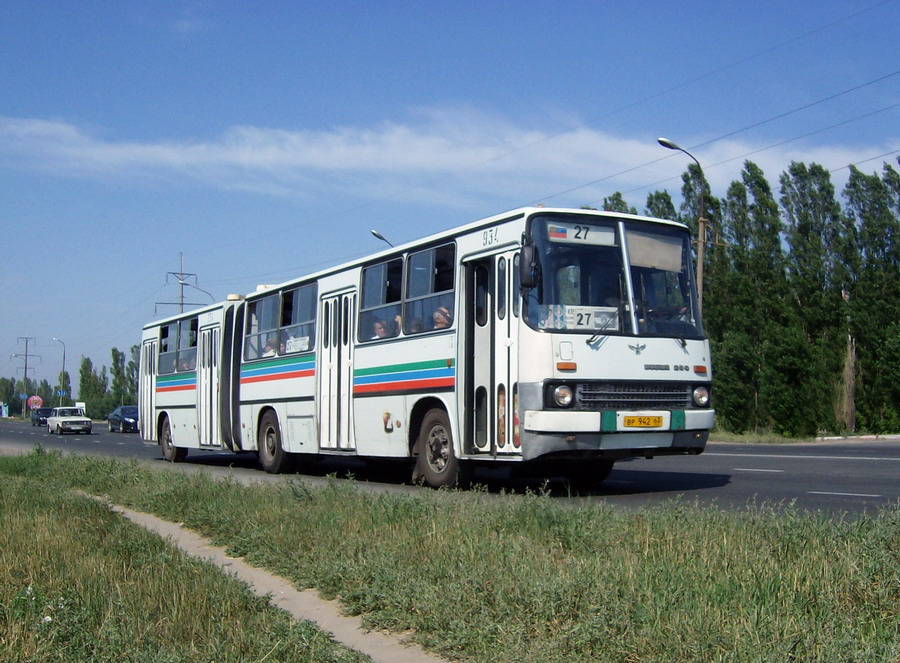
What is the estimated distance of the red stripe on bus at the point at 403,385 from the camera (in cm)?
1387

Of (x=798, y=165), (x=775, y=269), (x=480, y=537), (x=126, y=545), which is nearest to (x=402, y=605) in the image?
(x=480, y=537)

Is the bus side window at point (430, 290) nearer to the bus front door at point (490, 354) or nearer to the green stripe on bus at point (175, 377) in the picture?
the bus front door at point (490, 354)

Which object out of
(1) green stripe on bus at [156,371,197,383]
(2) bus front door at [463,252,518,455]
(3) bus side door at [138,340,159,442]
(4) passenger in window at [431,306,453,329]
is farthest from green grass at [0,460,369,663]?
(3) bus side door at [138,340,159,442]

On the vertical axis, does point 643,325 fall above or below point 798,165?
below

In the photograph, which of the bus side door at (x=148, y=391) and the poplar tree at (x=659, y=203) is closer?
the bus side door at (x=148, y=391)

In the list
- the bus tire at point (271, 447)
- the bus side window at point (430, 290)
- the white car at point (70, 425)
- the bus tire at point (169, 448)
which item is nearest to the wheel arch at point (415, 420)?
the bus side window at point (430, 290)

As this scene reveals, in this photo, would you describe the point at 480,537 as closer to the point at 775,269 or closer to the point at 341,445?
A: the point at 341,445

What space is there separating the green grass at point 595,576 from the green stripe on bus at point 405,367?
3651 mm

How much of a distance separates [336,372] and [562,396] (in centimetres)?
599

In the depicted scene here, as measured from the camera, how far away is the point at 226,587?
7.18 meters

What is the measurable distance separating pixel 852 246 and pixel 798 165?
21.4 feet

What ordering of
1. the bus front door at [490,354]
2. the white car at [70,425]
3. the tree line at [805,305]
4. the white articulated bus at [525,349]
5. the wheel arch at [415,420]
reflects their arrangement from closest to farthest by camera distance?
the white articulated bus at [525,349] < the bus front door at [490,354] < the wheel arch at [415,420] < the tree line at [805,305] < the white car at [70,425]

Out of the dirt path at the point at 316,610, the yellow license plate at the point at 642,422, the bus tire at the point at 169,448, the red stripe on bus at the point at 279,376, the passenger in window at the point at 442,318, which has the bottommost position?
the dirt path at the point at 316,610

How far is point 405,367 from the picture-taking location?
15000mm
